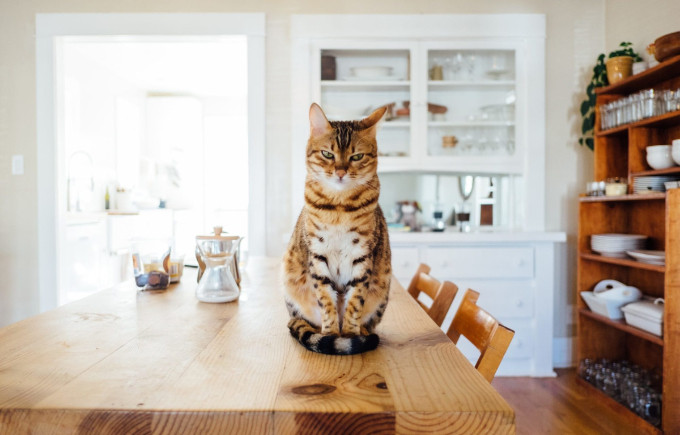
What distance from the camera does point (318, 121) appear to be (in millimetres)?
834

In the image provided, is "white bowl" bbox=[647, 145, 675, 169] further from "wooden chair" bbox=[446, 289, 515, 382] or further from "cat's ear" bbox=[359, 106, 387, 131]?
"cat's ear" bbox=[359, 106, 387, 131]

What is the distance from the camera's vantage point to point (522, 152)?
9.65 feet

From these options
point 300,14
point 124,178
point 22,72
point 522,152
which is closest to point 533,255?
point 522,152

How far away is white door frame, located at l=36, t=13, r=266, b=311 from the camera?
2.89 metres

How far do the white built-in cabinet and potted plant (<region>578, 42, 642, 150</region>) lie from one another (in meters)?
0.25

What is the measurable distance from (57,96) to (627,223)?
12.0ft

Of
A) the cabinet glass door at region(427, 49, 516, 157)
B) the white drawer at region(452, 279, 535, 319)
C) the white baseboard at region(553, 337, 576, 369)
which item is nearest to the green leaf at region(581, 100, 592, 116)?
the cabinet glass door at region(427, 49, 516, 157)

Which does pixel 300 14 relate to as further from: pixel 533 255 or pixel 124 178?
pixel 124 178

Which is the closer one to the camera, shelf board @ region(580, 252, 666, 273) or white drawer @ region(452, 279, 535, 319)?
shelf board @ region(580, 252, 666, 273)

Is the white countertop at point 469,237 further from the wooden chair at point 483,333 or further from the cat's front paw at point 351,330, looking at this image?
the cat's front paw at point 351,330

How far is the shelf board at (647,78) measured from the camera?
6.94ft

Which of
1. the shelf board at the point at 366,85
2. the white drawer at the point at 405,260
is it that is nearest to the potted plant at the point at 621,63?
the shelf board at the point at 366,85

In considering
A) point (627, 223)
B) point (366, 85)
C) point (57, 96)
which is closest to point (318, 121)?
point (366, 85)

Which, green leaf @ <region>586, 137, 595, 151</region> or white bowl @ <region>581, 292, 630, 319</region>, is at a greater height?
green leaf @ <region>586, 137, 595, 151</region>
